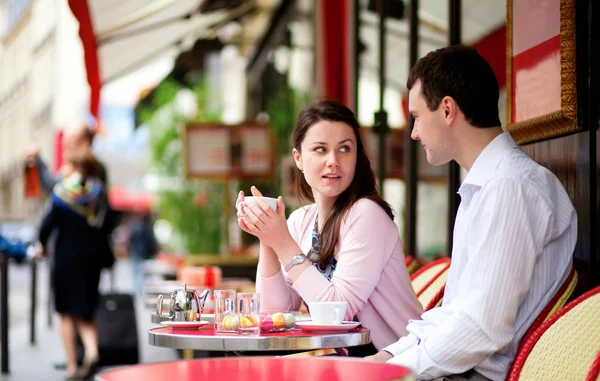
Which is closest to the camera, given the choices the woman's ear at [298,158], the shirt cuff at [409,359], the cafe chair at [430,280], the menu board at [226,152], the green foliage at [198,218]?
the shirt cuff at [409,359]

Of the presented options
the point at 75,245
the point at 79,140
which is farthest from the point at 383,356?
the point at 79,140

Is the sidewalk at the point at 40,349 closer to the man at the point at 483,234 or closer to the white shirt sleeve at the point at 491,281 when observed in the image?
the man at the point at 483,234

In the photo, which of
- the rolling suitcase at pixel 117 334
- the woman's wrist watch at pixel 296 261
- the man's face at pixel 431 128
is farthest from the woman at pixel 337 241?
the rolling suitcase at pixel 117 334

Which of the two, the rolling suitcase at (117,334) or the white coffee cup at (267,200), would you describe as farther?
the rolling suitcase at (117,334)

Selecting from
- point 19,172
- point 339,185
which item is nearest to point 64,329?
point 339,185

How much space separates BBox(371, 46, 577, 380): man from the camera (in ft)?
7.13

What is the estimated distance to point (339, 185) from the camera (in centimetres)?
306

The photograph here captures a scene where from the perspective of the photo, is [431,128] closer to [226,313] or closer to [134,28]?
[226,313]

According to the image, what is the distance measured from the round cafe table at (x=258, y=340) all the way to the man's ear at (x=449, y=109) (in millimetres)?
639

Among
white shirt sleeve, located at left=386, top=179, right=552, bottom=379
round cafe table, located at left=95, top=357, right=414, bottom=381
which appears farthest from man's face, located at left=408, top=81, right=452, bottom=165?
round cafe table, located at left=95, top=357, right=414, bottom=381

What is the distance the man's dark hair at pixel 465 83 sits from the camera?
8.02ft

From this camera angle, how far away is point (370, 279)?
2.84 m

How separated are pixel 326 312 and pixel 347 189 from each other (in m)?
0.68

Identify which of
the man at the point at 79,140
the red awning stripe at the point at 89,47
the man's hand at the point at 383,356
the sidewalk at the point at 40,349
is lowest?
the sidewalk at the point at 40,349
